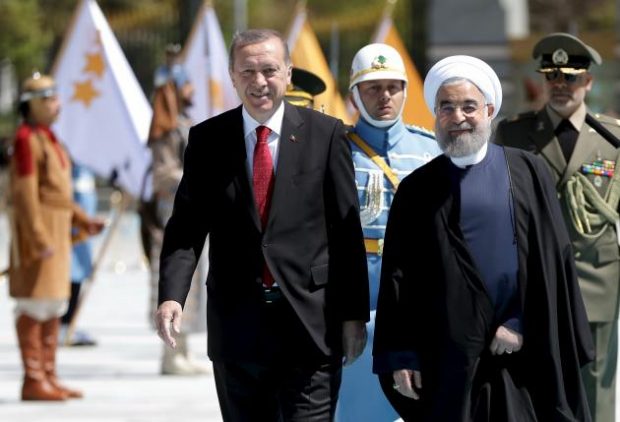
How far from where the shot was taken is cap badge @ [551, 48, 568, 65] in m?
7.60

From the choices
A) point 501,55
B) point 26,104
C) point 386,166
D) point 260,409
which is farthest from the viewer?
point 501,55

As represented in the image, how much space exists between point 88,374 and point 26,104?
2.20m

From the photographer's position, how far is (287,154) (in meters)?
5.97

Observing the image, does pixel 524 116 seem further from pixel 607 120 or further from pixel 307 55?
pixel 307 55

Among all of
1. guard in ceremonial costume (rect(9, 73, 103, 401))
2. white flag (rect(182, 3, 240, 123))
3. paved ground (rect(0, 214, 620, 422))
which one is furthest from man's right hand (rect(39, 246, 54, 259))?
white flag (rect(182, 3, 240, 123))

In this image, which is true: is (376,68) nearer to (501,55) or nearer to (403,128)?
(403,128)

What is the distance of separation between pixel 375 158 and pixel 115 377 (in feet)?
16.7

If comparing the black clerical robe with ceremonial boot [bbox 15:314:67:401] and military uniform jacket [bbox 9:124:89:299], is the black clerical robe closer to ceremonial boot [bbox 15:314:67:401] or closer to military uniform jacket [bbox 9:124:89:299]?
military uniform jacket [bbox 9:124:89:299]

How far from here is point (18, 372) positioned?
12180 millimetres

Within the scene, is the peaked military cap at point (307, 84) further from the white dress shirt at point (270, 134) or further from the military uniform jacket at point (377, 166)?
the white dress shirt at point (270, 134)

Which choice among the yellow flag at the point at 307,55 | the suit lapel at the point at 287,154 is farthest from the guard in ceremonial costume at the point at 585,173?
the yellow flag at the point at 307,55

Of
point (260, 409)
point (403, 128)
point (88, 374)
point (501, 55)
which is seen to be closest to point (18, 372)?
point (88, 374)

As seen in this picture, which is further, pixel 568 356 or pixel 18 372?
pixel 18 372

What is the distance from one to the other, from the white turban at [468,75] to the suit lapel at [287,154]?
52cm
